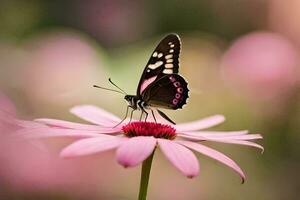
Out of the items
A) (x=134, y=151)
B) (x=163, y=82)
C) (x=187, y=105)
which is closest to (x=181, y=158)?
(x=134, y=151)

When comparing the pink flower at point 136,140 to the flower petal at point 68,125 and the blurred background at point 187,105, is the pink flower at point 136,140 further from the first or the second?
the blurred background at point 187,105

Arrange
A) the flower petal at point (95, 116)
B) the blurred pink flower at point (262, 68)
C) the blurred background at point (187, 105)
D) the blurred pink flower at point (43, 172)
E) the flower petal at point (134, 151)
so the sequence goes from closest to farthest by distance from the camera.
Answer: the flower petal at point (134, 151) < the flower petal at point (95, 116) < the blurred pink flower at point (43, 172) < the blurred background at point (187, 105) < the blurred pink flower at point (262, 68)

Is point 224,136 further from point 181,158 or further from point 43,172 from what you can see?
point 43,172

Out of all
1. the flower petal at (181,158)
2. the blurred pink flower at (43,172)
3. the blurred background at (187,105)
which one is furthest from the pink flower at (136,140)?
the blurred background at (187,105)

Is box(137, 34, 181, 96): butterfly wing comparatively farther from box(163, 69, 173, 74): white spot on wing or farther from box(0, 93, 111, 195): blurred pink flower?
box(0, 93, 111, 195): blurred pink flower

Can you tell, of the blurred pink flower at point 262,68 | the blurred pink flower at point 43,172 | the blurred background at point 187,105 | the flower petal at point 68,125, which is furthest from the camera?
the blurred pink flower at point 262,68

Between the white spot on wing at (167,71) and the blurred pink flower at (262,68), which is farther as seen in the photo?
the blurred pink flower at (262,68)

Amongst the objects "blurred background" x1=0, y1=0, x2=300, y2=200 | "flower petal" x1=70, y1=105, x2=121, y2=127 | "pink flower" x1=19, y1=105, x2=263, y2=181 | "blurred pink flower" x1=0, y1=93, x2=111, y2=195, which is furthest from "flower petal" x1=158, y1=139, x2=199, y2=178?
"blurred background" x1=0, y1=0, x2=300, y2=200
